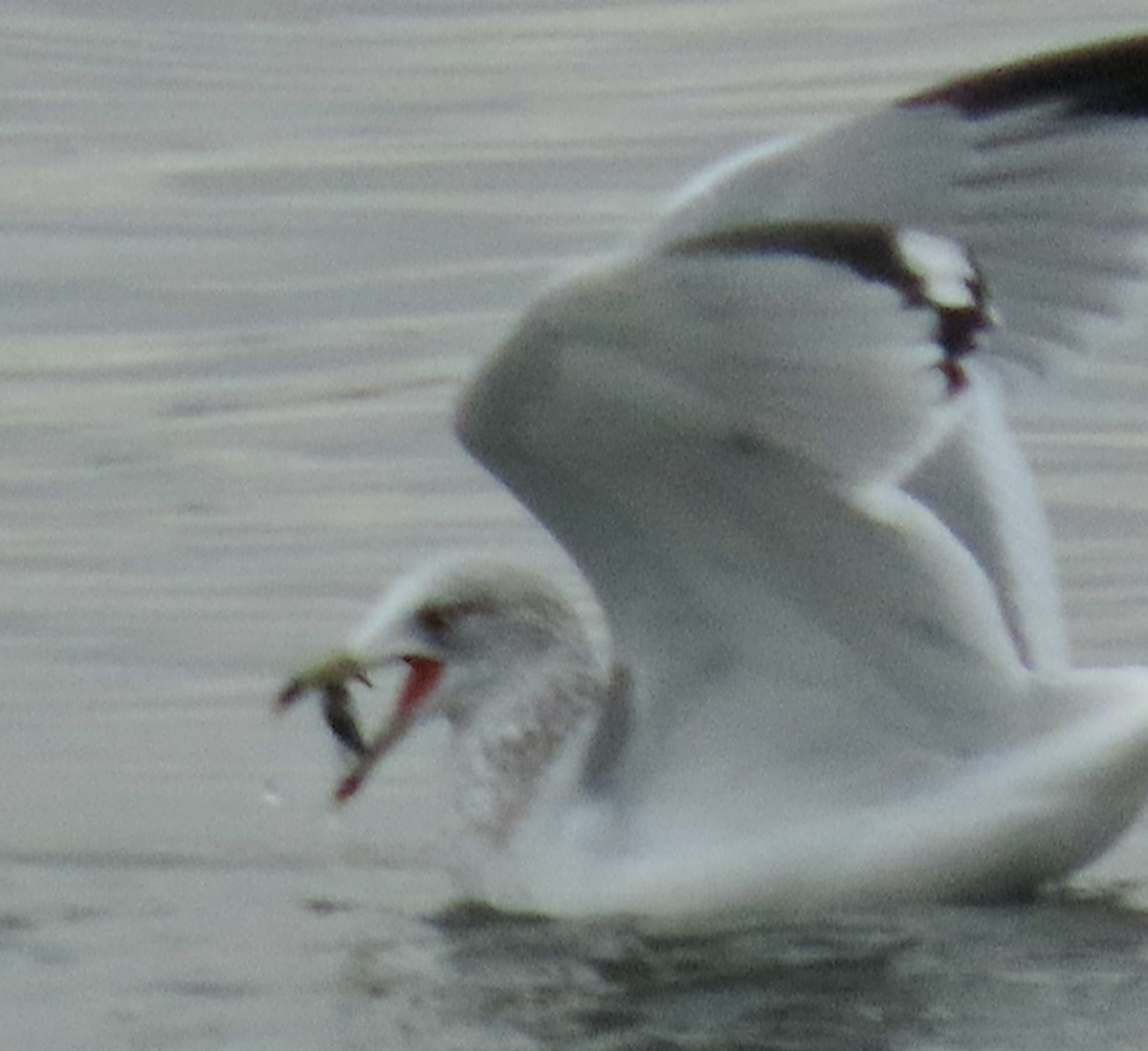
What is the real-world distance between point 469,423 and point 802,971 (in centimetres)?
128

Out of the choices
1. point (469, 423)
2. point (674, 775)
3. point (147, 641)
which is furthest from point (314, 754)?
point (469, 423)

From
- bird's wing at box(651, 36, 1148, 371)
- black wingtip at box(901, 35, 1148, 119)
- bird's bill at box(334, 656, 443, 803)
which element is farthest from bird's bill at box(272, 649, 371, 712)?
black wingtip at box(901, 35, 1148, 119)

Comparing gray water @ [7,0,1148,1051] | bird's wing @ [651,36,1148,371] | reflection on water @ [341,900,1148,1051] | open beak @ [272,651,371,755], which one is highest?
bird's wing @ [651,36,1148,371]

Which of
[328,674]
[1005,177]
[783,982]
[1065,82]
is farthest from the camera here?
[328,674]

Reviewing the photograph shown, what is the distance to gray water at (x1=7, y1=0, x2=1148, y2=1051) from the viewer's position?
840cm

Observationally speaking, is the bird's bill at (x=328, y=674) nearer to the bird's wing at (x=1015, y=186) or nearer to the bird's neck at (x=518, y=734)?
the bird's neck at (x=518, y=734)

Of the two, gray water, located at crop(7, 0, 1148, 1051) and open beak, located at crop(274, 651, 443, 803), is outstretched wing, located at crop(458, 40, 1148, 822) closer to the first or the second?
gray water, located at crop(7, 0, 1148, 1051)

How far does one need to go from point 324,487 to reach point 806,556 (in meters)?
4.31

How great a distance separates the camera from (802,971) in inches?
334

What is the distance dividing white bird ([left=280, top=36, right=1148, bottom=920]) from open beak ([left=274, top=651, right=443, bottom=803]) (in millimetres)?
12

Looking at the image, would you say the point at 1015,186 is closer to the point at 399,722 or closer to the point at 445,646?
the point at 445,646

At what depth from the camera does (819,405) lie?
26.1 ft

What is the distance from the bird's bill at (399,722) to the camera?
31.2 feet

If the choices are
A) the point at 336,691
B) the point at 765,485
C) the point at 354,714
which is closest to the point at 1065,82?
the point at 765,485
